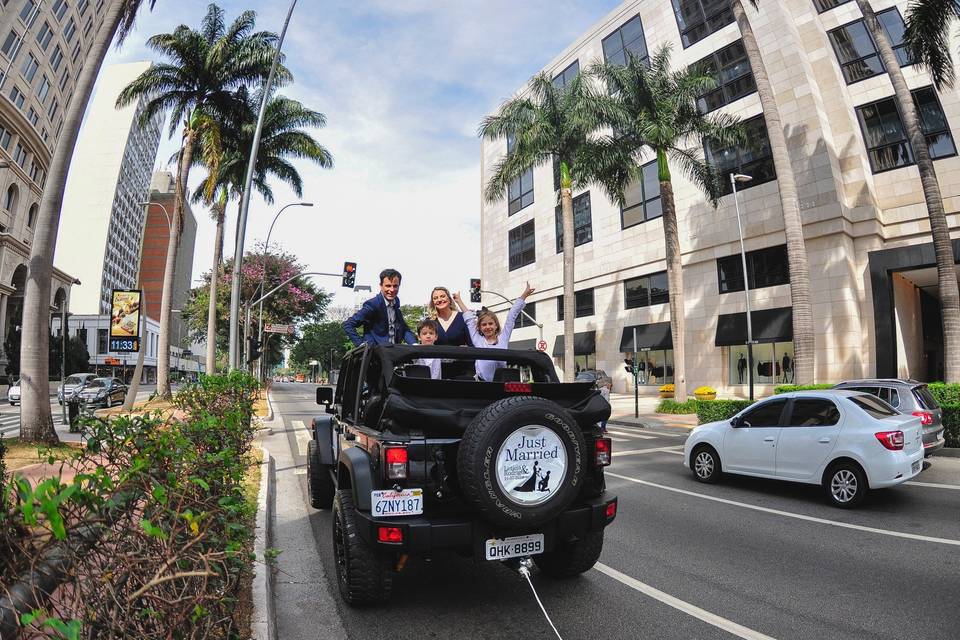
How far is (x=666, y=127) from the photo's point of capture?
21.6 m

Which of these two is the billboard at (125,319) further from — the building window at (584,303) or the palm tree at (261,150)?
the building window at (584,303)

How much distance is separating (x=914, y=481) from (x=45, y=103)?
73901mm

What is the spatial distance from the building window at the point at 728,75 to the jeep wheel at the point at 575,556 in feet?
101

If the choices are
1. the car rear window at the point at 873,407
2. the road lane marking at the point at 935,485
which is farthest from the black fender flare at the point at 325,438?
the road lane marking at the point at 935,485

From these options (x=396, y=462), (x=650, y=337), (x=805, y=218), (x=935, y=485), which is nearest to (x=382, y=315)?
(x=396, y=462)

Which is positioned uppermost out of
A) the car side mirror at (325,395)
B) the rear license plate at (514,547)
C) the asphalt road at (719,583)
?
the car side mirror at (325,395)

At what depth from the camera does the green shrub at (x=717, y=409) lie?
16062 mm

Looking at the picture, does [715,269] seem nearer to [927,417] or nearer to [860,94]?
[860,94]

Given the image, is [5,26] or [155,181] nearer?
[5,26]

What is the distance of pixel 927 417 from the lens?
921 cm

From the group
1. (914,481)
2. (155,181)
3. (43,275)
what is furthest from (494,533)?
(155,181)

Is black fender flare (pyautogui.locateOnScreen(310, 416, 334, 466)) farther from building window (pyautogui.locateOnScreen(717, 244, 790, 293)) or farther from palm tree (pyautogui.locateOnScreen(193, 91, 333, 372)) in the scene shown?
building window (pyautogui.locateOnScreen(717, 244, 790, 293))

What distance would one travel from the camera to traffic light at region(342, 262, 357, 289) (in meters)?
21.4

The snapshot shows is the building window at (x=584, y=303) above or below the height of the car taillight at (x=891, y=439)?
above
